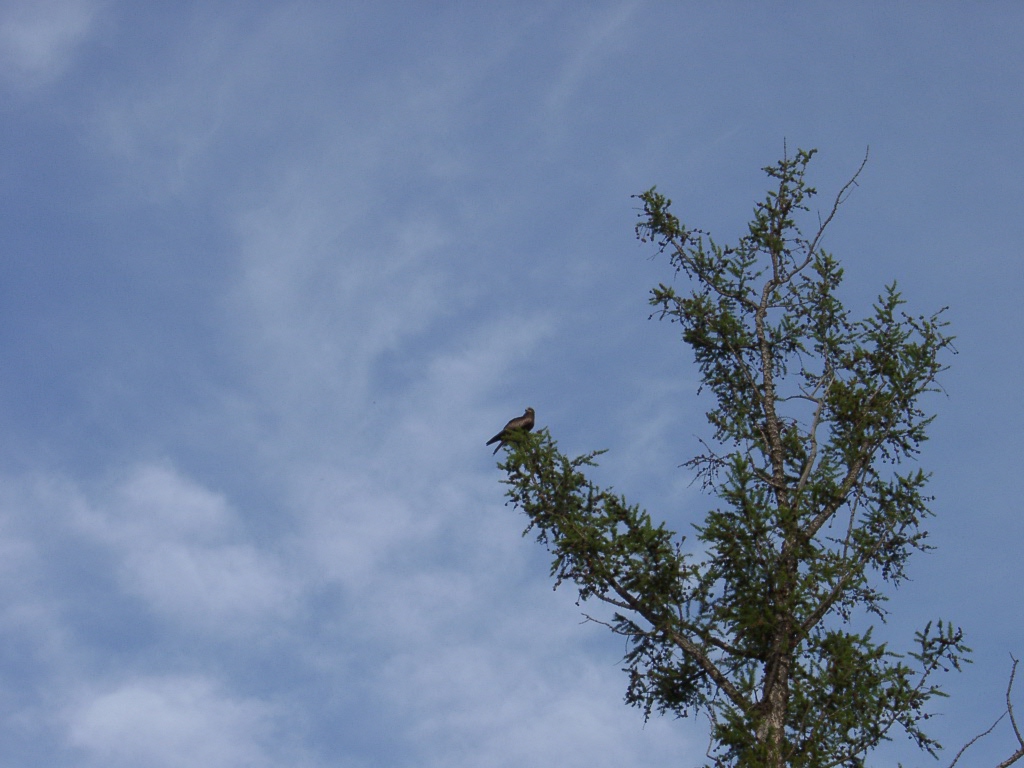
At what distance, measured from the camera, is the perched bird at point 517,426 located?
604 inches

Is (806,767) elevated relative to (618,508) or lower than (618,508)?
lower

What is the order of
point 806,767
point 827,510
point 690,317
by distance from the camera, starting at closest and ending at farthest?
1. point 806,767
2. point 827,510
3. point 690,317

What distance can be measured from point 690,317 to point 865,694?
6472 millimetres

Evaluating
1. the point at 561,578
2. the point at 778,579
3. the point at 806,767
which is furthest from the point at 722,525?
the point at 806,767

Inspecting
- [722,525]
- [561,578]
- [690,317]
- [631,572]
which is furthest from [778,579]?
[690,317]

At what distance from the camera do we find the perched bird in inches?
604

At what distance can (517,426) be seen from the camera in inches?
645

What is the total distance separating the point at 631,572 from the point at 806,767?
301 cm

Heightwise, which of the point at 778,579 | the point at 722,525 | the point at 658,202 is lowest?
the point at 778,579

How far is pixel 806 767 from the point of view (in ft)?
41.3

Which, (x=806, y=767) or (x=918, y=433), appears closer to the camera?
(x=806, y=767)

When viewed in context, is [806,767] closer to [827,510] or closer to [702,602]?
[702,602]

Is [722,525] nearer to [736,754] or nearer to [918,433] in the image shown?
[736,754]

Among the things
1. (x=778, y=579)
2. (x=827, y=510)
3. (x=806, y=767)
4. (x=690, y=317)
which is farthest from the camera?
(x=690, y=317)
